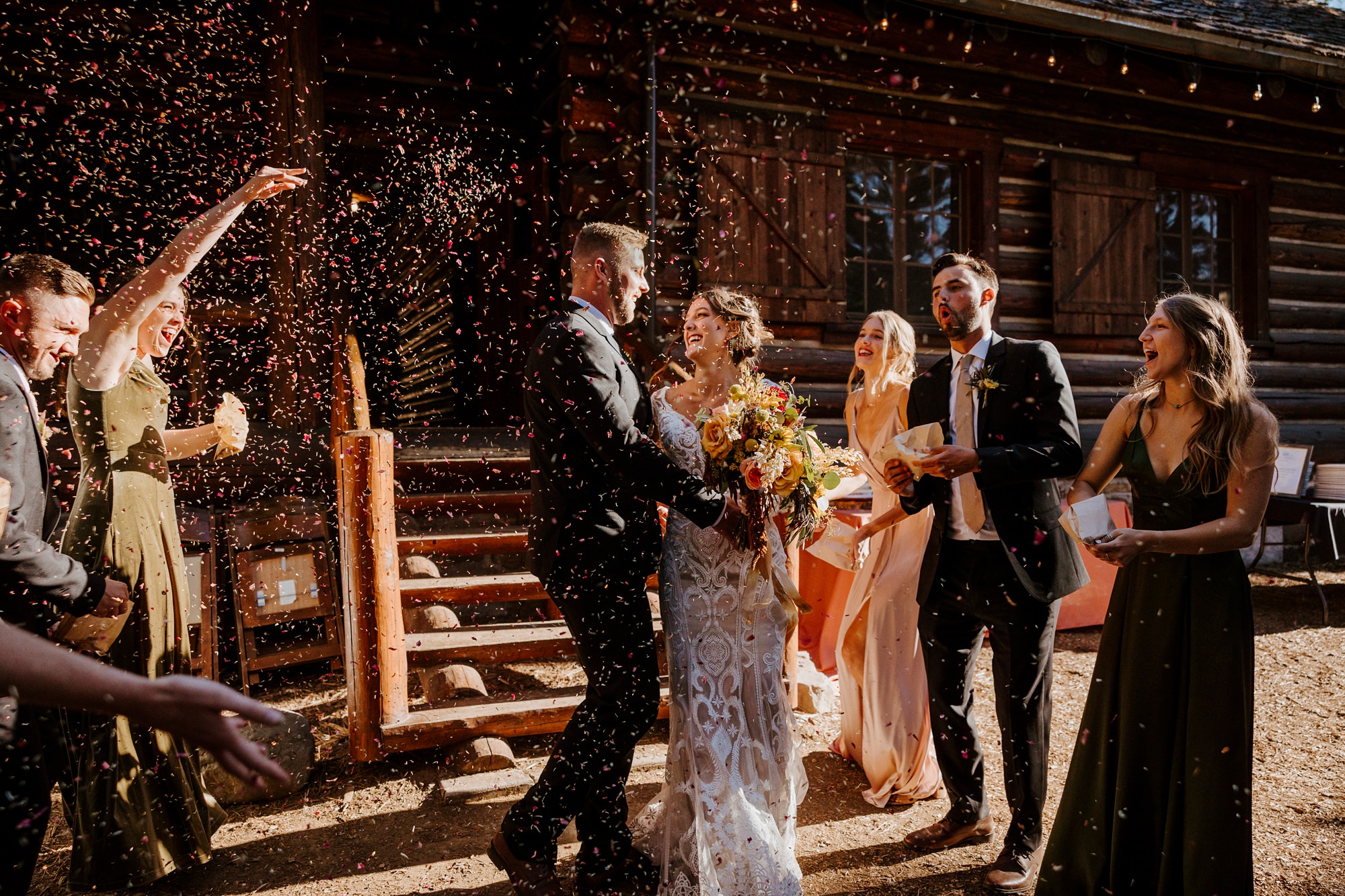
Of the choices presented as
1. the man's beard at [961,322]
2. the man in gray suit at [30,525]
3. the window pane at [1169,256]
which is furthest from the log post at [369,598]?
the window pane at [1169,256]

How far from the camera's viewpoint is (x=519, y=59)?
678 cm

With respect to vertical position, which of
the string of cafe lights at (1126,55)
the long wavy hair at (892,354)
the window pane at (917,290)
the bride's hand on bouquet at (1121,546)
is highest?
the string of cafe lights at (1126,55)

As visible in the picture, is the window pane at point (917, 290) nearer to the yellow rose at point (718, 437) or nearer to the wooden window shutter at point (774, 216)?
the wooden window shutter at point (774, 216)

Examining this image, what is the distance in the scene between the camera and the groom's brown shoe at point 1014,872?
2752mm

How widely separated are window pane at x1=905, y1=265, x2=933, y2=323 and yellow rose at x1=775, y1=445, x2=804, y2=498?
211 inches

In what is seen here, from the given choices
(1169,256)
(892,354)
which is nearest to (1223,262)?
(1169,256)

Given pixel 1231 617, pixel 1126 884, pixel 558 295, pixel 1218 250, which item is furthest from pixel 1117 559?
pixel 1218 250

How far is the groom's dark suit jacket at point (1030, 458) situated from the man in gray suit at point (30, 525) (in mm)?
2871

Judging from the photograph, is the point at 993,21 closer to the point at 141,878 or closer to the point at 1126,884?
the point at 1126,884

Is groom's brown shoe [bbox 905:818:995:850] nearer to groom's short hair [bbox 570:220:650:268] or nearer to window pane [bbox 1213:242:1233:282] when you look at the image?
groom's short hair [bbox 570:220:650:268]

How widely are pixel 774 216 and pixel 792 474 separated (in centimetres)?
432

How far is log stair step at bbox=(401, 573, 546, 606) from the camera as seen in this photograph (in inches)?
171

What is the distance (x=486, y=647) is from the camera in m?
4.21

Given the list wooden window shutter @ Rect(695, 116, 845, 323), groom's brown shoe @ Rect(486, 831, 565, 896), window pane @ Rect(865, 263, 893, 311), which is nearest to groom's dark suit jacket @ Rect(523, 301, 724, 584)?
groom's brown shoe @ Rect(486, 831, 565, 896)
